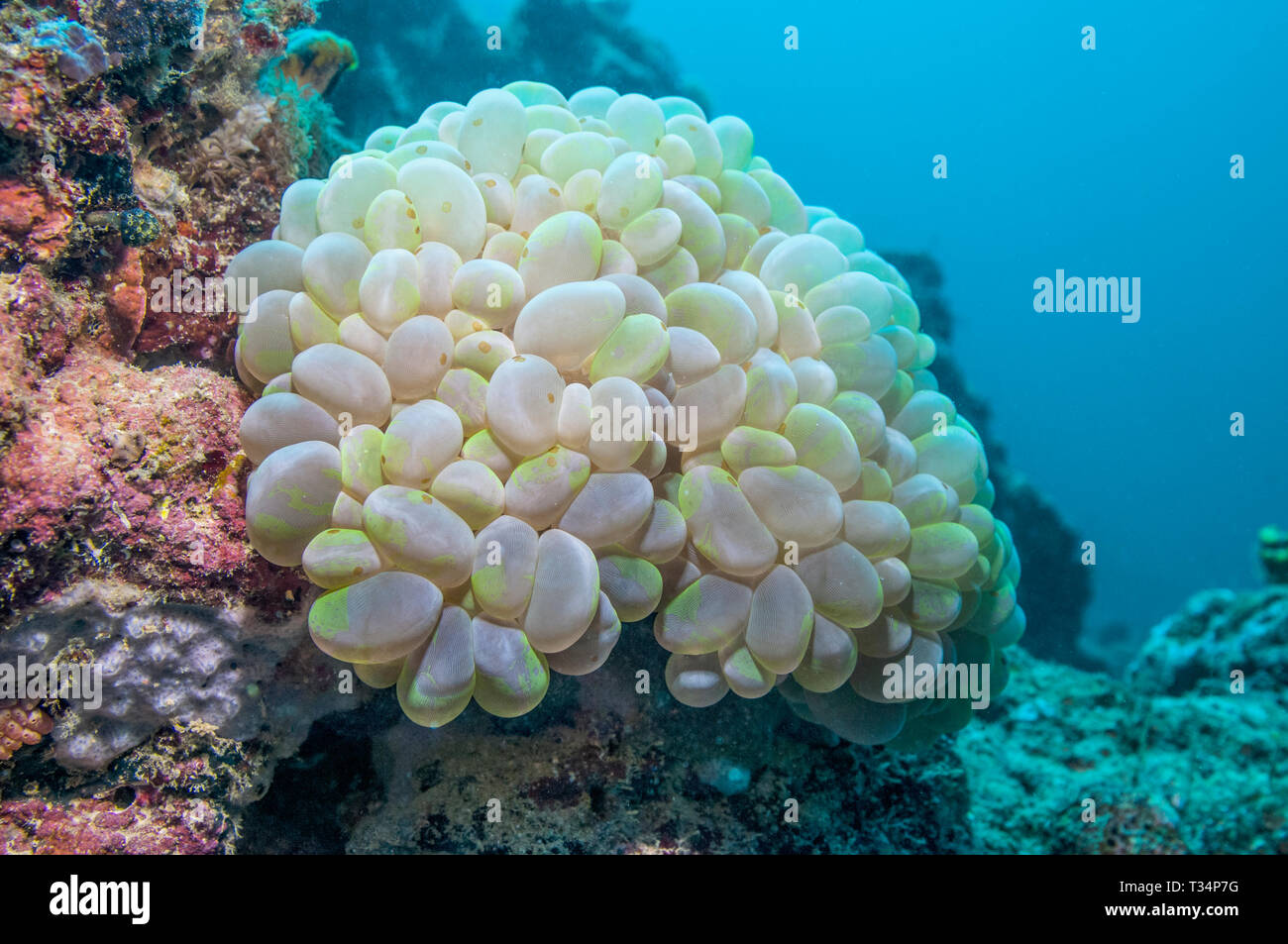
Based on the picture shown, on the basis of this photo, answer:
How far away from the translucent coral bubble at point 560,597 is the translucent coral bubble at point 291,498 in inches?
25.8

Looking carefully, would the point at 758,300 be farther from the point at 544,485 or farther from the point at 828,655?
the point at 828,655

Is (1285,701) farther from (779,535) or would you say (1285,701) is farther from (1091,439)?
(1091,439)

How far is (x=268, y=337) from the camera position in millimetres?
2158

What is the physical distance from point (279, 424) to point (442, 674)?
2.97ft

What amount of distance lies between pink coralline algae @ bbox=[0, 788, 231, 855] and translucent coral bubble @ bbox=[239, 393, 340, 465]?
1.22m

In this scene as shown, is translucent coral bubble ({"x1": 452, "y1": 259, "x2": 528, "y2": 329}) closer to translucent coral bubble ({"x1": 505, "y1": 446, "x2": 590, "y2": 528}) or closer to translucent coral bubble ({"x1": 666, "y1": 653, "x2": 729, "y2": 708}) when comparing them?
translucent coral bubble ({"x1": 505, "y1": 446, "x2": 590, "y2": 528})

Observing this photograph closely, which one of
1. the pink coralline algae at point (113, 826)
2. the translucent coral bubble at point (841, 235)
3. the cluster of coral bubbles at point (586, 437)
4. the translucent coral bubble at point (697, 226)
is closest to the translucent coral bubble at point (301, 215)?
the cluster of coral bubbles at point (586, 437)

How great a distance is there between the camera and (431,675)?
6.14 feet

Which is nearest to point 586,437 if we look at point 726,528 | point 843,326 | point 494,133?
point 726,528

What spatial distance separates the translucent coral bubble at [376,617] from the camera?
1783 millimetres

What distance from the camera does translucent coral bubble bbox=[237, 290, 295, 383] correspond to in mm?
2154
